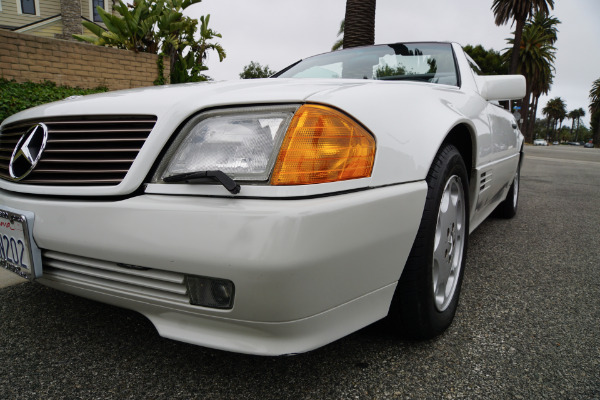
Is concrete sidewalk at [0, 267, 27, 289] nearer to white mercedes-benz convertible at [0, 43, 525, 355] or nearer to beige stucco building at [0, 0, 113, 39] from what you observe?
white mercedes-benz convertible at [0, 43, 525, 355]

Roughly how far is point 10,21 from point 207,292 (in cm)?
2068

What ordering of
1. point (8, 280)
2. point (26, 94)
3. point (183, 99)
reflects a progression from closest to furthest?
1. point (183, 99)
2. point (8, 280)
3. point (26, 94)

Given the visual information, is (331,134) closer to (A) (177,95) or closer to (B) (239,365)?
(A) (177,95)

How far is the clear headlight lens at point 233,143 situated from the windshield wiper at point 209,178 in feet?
0.14

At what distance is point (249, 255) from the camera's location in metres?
1.04

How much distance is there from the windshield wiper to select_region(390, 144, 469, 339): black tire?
655 mm

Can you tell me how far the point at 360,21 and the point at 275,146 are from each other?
6495mm

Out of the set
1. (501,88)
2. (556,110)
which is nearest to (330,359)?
(501,88)

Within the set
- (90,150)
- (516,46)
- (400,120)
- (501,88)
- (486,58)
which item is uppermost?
(486,58)

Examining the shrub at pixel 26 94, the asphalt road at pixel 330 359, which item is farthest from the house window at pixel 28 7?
the asphalt road at pixel 330 359

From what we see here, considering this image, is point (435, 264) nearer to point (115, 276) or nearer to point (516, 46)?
point (115, 276)

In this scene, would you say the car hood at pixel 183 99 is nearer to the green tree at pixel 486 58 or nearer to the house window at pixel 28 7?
the house window at pixel 28 7

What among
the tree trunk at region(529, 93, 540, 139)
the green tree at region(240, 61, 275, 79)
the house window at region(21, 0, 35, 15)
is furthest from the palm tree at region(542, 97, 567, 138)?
the house window at region(21, 0, 35, 15)

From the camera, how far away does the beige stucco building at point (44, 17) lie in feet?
54.2
